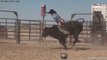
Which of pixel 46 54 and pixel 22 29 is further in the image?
pixel 22 29

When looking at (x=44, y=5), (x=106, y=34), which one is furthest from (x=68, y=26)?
(x=106, y=34)

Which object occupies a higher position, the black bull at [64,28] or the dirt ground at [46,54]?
the black bull at [64,28]

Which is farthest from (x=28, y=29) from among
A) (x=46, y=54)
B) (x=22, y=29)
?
(x=46, y=54)

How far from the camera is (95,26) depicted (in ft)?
74.5

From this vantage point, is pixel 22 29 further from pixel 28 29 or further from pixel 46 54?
pixel 46 54

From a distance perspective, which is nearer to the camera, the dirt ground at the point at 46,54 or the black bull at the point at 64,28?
the dirt ground at the point at 46,54

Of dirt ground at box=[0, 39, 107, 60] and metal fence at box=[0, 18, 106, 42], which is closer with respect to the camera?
dirt ground at box=[0, 39, 107, 60]

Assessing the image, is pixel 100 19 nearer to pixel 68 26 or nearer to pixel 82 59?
pixel 68 26

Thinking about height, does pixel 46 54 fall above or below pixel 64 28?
below

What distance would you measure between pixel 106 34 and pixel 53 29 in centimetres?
541

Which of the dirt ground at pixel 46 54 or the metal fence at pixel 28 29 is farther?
the metal fence at pixel 28 29

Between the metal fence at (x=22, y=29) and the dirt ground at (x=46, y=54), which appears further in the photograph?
the metal fence at (x=22, y=29)

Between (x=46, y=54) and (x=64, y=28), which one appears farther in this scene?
(x=64, y=28)

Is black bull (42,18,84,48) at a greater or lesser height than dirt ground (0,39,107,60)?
greater
